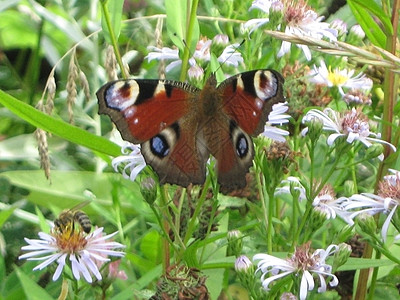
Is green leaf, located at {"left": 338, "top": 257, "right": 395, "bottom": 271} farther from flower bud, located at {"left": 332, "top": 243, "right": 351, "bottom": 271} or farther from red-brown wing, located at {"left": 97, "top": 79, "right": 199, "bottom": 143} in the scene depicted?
red-brown wing, located at {"left": 97, "top": 79, "right": 199, "bottom": 143}

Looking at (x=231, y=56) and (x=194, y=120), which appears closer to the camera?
(x=194, y=120)

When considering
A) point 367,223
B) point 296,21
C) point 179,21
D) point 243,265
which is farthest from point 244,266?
point 296,21

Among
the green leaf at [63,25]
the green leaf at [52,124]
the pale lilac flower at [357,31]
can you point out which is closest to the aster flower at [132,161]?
the green leaf at [52,124]

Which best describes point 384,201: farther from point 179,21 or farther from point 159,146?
point 179,21

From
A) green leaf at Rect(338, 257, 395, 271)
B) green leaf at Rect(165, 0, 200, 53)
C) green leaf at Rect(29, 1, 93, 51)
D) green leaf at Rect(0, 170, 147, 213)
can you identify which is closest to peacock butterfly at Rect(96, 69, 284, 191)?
green leaf at Rect(165, 0, 200, 53)

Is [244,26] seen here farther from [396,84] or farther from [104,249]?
[104,249]

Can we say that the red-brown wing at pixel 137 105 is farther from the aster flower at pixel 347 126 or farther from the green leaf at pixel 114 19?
the aster flower at pixel 347 126
